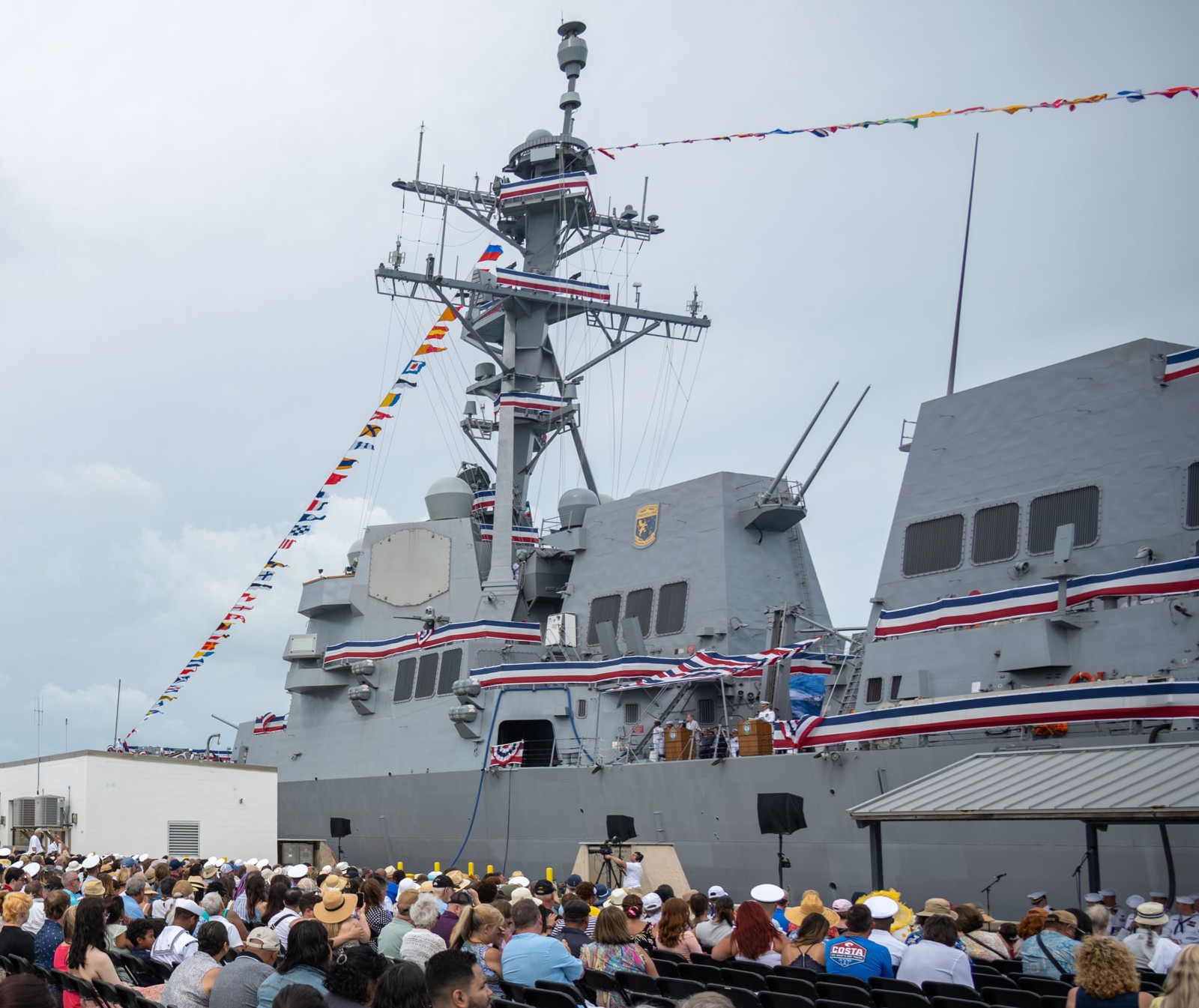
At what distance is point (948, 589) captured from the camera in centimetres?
1605

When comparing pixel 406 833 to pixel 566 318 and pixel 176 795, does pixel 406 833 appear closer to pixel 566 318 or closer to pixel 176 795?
pixel 176 795

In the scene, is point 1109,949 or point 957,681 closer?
point 1109,949

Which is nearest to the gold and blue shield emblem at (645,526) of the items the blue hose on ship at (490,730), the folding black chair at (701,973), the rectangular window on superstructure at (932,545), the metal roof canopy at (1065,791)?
the blue hose on ship at (490,730)

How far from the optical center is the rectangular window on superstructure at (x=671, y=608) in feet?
71.1

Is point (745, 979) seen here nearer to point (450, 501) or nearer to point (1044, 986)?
point (1044, 986)

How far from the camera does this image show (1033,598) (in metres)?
14.6

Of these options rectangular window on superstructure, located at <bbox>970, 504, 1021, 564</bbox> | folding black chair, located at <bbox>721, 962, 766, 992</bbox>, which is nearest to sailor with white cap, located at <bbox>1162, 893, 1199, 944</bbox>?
folding black chair, located at <bbox>721, 962, 766, 992</bbox>

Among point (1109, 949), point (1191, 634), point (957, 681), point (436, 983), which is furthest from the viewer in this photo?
point (957, 681)

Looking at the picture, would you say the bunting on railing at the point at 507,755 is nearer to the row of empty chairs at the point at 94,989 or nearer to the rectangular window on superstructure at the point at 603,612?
the rectangular window on superstructure at the point at 603,612

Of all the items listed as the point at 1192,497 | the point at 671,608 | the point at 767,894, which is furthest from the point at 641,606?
the point at 767,894

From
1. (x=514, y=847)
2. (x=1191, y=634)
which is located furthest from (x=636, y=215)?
(x=1191, y=634)

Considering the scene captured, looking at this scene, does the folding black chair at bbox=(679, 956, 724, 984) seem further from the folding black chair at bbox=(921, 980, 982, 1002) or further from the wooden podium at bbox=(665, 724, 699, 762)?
the wooden podium at bbox=(665, 724, 699, 762)

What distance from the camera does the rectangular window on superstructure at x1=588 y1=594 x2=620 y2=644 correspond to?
22875 mm

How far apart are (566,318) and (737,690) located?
35.7ft
